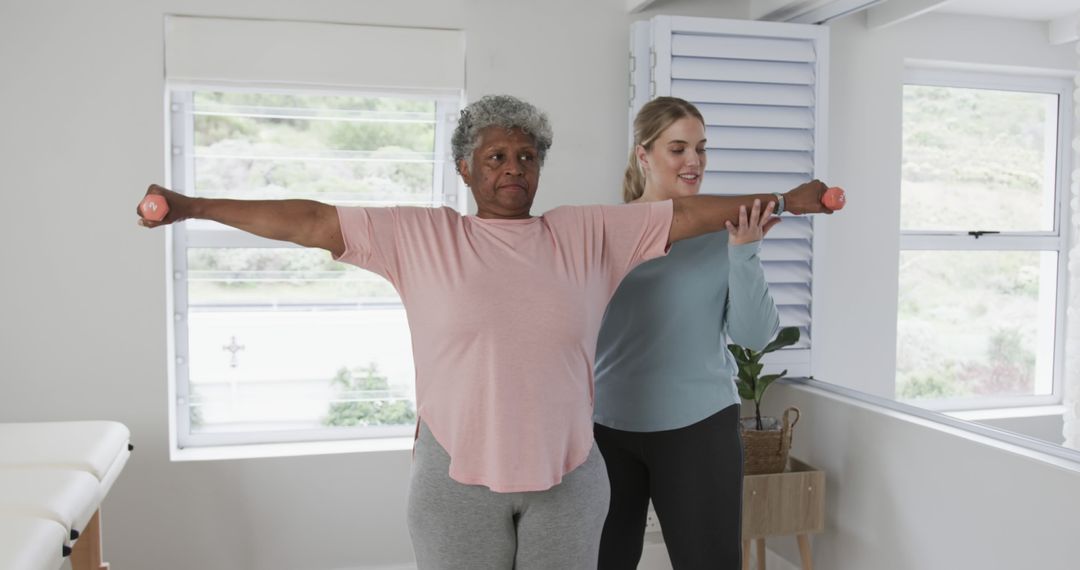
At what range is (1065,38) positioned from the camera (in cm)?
218

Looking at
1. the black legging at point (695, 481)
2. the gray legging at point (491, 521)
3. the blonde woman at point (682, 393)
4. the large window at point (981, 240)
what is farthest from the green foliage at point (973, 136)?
the gray legging at point (491, 521)

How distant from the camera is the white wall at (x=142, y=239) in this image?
2621 millimetres

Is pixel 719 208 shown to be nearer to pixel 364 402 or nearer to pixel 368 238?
pixel 368 238

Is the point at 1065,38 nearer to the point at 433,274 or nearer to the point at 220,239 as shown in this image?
the point at 433,274

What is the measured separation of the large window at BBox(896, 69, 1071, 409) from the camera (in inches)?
90.0

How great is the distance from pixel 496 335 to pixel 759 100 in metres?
1.75

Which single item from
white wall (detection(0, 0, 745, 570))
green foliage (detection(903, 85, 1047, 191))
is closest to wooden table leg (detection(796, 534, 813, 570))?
green foliage (detection(903, 85, 1047, 191))

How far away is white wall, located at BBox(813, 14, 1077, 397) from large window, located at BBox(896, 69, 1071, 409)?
0.06 metres

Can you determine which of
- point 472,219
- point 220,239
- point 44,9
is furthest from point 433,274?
point 44,9

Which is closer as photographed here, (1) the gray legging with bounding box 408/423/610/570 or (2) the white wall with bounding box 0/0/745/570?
(1) the gray legging with bounding box 408/423/610/570

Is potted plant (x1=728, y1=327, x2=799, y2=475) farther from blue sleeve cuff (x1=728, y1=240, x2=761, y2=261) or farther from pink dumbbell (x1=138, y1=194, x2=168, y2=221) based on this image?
pink dumbbell (x1=138, y1=194, x2=168, y2=221)

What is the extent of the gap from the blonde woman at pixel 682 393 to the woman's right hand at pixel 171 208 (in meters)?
0.85

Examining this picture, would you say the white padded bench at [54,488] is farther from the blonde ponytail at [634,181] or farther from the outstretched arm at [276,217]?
the blonde ponytail at [634,181]

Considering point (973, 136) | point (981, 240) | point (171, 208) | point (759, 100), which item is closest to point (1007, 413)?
point (981, 240)
